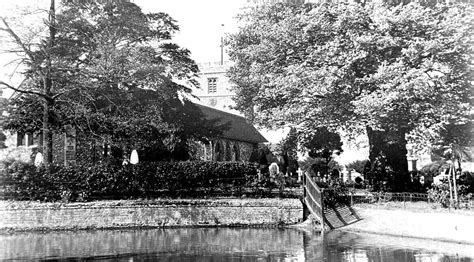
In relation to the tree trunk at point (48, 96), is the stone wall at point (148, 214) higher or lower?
lower

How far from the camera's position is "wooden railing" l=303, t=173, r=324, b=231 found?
21.4 meters

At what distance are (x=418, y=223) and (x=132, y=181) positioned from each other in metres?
13.6

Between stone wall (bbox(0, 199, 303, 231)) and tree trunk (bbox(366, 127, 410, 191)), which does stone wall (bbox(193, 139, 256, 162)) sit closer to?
stone wall (bbox(0, 199, 303, 231))

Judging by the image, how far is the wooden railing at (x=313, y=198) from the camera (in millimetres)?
21375

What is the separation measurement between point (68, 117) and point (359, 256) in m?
17.2

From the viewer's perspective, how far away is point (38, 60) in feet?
79.5

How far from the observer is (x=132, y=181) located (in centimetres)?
2520

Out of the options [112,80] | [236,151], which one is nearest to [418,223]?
[112,80]

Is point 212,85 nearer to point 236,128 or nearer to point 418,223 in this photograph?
point 236,128

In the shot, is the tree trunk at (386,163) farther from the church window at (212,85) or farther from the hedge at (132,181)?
the church window at (212,85)

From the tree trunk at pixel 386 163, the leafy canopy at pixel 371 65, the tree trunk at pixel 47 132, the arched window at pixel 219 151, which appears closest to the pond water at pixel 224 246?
the tree trunk at pixel 47 132

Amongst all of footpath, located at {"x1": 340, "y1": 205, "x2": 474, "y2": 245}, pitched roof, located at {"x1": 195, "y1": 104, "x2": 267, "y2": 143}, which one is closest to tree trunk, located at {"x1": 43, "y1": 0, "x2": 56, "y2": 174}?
footpath, located at {"x1": 340, "y1": 205, "x2": 474, "y2": 245}

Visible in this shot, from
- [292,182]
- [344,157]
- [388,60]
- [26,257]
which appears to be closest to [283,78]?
[388,60]

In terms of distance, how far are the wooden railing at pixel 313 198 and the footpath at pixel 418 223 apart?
1.20 meters
